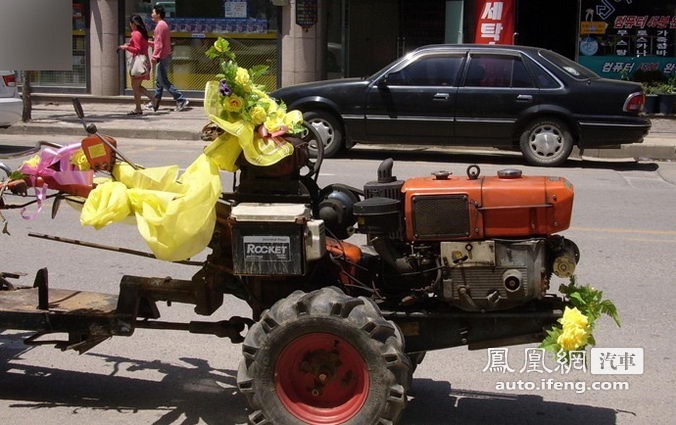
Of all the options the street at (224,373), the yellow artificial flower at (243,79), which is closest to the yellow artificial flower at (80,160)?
the yellow artificial flower at (243,79)

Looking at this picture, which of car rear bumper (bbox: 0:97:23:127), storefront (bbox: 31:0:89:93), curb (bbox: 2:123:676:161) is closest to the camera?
car rear bumper (bbox: 0:97:23:127)

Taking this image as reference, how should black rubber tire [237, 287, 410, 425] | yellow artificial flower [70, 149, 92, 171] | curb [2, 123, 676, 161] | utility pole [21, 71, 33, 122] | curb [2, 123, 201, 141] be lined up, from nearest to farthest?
1. black rubber tire [237, 287, 410, 425]
2. yellow artificial flower [70, 149, 92, 171]
3. curb [2, 123, 676, 161]
4. curb [2, 123, 201, 141]
5. utility pole [21, 71, 33, 122]

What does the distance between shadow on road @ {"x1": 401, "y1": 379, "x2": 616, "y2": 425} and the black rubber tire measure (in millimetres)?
648

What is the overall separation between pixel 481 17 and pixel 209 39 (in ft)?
19.0

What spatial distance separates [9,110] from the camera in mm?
13945

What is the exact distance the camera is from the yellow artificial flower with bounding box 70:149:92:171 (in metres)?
4.54

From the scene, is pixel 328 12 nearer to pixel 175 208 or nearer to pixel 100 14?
pixel 100 14

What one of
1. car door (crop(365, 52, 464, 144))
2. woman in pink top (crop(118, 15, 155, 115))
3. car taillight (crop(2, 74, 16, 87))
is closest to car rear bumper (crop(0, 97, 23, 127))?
car taillight (crop(2, 74, 16, 87))

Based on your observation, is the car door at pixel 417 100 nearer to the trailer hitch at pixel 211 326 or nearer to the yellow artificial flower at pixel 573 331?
the trailer hitch at pixel 211 326

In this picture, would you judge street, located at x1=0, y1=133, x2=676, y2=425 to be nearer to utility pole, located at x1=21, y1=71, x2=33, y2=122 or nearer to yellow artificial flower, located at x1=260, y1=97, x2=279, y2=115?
yellow artificial flower, located at x1=260, y1=97, x2=279, y2=115

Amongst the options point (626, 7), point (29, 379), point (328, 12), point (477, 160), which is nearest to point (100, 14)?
point (328, 12)

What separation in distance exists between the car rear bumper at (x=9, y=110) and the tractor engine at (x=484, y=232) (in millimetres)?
10583

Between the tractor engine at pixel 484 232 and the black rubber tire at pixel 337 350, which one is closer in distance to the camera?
the black rubber tire at pixel 337 350

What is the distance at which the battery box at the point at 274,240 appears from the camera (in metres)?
4.38
